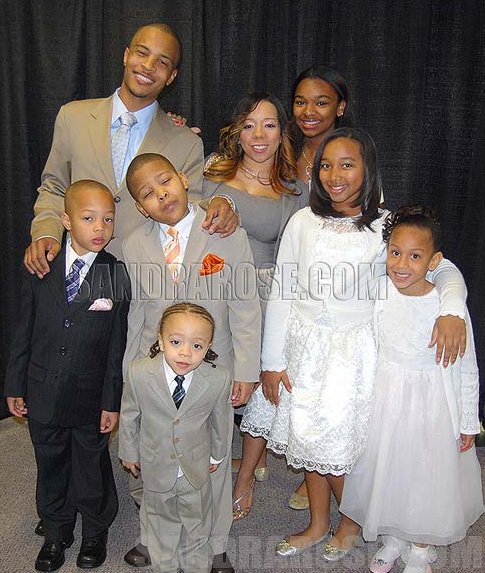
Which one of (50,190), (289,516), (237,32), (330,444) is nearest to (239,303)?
(330,444)

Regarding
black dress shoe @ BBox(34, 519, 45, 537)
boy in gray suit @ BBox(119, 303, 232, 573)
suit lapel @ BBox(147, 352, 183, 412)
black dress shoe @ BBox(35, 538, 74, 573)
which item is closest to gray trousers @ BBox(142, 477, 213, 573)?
boy in gray suit @ BBox(119, 303, 232, 573)

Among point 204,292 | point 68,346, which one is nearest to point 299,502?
point 204,292

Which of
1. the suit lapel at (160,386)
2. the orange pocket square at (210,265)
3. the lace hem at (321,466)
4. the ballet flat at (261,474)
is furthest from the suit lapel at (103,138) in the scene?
the ballet flat at (261,474)

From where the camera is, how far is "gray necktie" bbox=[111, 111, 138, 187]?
224 centimetres

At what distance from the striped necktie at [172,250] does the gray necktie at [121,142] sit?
37 centimetres

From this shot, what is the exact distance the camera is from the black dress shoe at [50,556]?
2113 millimetres

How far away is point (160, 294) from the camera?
1983 mm

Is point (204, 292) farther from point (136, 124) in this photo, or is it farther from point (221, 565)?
point (221, 565)

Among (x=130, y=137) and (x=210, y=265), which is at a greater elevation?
(x=130, y=137)

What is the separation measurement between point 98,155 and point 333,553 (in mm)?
1604

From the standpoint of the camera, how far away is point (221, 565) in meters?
2.12

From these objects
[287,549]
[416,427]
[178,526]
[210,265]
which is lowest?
[287,549]

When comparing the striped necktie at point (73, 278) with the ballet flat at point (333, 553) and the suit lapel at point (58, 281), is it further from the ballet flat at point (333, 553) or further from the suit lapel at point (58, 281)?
the ballet flat at point (333, 553)

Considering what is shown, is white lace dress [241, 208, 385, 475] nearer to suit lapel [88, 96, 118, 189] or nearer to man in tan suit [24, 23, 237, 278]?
man in tan suit [24, 23, 237, 278]
